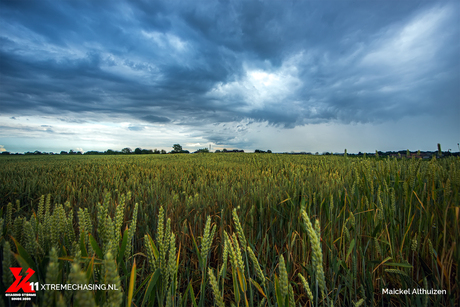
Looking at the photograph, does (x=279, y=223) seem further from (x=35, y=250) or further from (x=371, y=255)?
(x=35, y=250)

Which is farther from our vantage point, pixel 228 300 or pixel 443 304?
pixel 228 300

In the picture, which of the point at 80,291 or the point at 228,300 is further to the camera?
the point at 228,300

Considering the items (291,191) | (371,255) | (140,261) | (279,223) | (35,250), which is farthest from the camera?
(291,191)

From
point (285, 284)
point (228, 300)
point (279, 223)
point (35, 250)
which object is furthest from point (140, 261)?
point (285, 284)

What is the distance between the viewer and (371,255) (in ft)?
5.32

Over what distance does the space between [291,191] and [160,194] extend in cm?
164

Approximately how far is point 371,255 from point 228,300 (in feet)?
3.75

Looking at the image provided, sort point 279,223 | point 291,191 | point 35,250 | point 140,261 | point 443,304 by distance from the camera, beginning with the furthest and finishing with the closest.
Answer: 1. point 291,191
2. point 279,223
3. point 140,261
4. point 443,304
5. point 35,250

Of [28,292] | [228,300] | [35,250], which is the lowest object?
[228,300]

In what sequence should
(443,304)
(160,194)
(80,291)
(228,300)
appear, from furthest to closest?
1. (160,194)
2. (228,300)
3. (443,304)
4. (80,291)

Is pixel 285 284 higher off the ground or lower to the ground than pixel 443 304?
higher

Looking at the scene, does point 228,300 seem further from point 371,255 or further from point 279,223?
point 371,255

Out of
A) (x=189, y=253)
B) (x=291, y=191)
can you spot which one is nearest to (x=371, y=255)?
(x=291, y=191)

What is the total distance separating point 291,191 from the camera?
2469 mm
